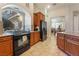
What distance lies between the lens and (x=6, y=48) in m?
3.80

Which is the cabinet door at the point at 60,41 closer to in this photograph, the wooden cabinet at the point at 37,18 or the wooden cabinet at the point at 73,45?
the wooden cabinet at the point at 73,45

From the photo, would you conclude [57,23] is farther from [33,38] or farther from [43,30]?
[43,30]

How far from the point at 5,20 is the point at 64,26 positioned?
Result: 183 centimetres

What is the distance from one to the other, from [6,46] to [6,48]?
0.06m

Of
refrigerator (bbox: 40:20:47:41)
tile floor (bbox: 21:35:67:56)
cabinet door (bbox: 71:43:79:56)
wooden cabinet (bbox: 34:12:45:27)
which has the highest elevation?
wooden cabinet (bbox: 34:12:45:27)

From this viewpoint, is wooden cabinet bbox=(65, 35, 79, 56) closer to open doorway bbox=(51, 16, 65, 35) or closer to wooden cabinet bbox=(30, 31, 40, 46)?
open doorway bbox=(51, 16, 65, 35)

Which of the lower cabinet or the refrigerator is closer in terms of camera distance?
the lower cabinet

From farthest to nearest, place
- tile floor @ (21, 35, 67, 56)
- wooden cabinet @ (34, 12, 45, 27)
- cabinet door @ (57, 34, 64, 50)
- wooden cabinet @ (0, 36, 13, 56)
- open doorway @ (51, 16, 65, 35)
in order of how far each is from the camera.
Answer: wooden cabinet @ (34, 12, 45, 27) < cabinet door @ (57, 34, 64, 50) < tile floor @ (21, 35, 67, 56) < open doorway @ (51, 16, 65, 35) < wooden cabinet @ (0, 36, 13, 56)

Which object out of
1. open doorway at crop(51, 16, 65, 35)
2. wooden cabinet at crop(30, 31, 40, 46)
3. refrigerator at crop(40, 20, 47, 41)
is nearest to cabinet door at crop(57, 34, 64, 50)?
open doorway at crop(51, 16, 65, 35)

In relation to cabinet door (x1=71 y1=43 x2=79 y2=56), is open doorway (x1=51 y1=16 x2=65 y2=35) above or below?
above

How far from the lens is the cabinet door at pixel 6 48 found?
3607 mm

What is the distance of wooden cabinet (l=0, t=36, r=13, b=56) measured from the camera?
3.60 m

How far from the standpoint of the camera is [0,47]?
3.52 metres

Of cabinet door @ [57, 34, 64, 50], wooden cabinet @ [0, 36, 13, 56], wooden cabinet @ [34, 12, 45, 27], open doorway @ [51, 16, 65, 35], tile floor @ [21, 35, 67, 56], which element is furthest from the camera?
wooden cabinet @ [34, 12, 45, 27]
